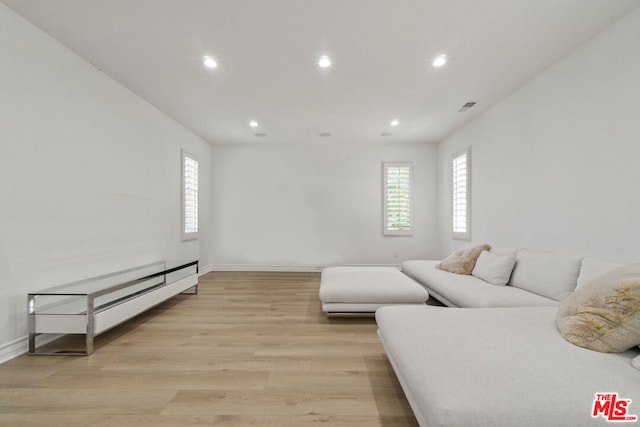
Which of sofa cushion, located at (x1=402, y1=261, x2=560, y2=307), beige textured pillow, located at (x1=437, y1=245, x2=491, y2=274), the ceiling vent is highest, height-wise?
the ceiling vent

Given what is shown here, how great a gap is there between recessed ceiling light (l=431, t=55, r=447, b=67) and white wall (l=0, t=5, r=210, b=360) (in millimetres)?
3434

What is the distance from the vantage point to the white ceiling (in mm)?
2131

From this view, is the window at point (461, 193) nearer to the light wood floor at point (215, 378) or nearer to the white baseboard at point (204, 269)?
the light wood floor at point (215, 378)

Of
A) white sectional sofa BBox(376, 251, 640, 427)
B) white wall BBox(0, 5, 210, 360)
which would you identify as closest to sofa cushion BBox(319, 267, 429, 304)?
white sectional sofa BBox(376, 251, 640, 427)

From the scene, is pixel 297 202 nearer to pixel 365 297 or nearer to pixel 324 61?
pixel 365 297

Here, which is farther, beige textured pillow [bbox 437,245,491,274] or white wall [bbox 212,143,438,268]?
white wall [bbox 212,143,438,268]

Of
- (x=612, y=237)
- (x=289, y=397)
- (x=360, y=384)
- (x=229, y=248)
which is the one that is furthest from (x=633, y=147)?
(x=229, y=248)

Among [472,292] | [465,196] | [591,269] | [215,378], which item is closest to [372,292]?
[472,292]

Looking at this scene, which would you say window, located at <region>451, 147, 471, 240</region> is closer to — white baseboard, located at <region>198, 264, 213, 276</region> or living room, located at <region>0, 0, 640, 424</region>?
living room, located at <region>0, 0, 640, 424</region>

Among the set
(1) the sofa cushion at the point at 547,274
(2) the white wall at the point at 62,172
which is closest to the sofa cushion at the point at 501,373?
(1) the sofa cushion at the point at 547,274

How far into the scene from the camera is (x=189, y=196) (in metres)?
5.00

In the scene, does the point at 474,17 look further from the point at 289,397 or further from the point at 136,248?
the point at 136,248

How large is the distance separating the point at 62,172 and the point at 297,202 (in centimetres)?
383

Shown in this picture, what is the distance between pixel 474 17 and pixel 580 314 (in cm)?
216
